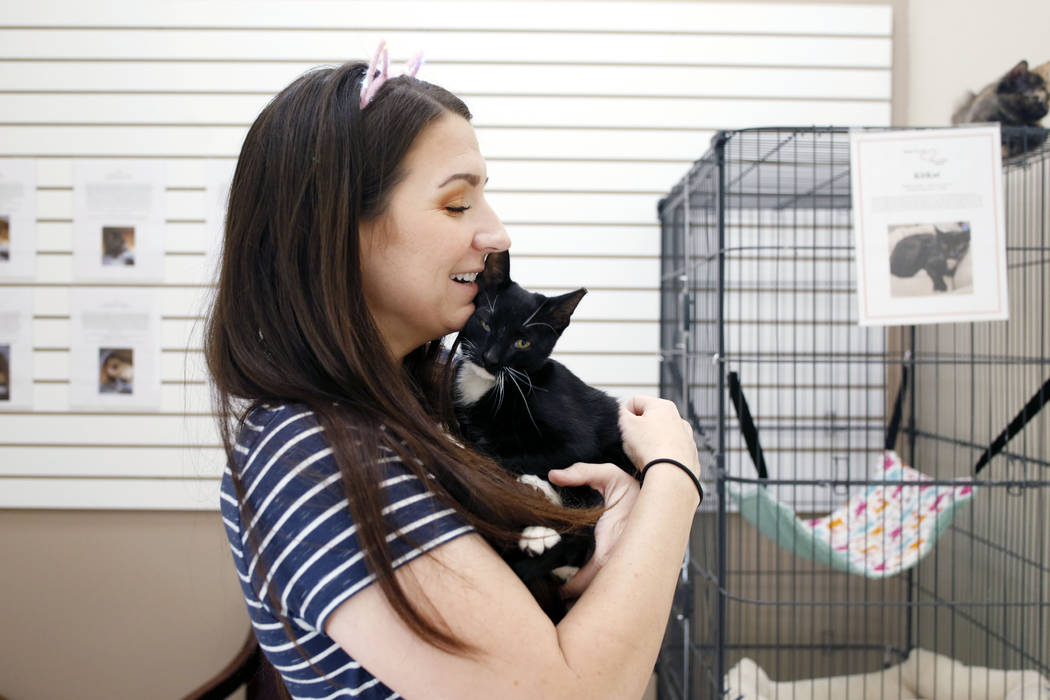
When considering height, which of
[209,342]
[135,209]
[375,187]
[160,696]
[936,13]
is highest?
[936,13]

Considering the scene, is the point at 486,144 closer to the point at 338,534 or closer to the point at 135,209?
the point at 135,209

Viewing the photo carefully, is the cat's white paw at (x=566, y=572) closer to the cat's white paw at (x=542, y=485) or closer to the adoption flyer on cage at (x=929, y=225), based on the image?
the cat's white paw at (x=542, y=485)

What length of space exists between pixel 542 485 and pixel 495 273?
1.19 ft

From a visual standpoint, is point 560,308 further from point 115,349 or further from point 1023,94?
point 115,349

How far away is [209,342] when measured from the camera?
0.83 meters

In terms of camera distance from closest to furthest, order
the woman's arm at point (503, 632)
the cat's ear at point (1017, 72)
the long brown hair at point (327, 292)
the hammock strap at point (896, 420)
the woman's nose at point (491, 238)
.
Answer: the woman's arm at point (503, 632) → the long brown hair at point (327, 292) → the woman's nose at point (491, 238) → the cat's ear at point (1017, 72) → the hammock strap at point (896, 420)

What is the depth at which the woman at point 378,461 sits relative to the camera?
0.64m

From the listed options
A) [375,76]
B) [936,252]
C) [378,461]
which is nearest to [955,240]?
[936,252]

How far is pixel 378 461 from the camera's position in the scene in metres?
A: 0.69

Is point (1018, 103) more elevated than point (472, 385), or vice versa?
point (1018, 103)

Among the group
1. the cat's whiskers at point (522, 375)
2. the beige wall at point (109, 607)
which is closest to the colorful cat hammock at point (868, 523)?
the cat's whiskers at point (522, 375)

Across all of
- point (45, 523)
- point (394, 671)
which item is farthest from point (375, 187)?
point (45, 523)

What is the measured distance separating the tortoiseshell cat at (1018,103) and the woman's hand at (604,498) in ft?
5.28

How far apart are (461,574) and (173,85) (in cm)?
239
